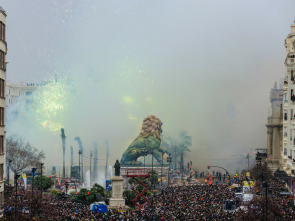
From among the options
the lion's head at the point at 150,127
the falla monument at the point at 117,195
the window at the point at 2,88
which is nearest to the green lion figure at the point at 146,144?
the lion's head at the point at 150,127

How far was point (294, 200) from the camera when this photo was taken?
62.9 metres

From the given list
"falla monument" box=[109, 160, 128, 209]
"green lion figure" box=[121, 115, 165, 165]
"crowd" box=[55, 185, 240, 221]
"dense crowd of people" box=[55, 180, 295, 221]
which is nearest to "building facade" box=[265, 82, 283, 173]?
"green lion figure" box=[121, 115, 165, 165]

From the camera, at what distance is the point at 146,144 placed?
425 feet

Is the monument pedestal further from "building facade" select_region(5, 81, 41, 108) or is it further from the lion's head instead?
"building facade" select_region(5, 81, 41, 108)

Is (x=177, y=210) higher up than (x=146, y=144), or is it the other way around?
(x=146, y=144)

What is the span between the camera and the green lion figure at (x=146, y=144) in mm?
128750

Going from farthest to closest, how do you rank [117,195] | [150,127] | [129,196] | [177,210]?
[150,127] → [129,196] → [117,195] → [177,210]

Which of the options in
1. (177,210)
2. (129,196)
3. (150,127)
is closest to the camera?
(177,210)

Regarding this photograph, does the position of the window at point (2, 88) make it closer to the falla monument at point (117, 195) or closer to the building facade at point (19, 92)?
the falla monument at point (117, 195)

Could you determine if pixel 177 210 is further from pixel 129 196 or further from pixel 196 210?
pixel 129 196

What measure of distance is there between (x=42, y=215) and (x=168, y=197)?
24.5 metres

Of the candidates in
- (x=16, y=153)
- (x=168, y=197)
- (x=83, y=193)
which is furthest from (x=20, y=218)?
(x=16, y=153)

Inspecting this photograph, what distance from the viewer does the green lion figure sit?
128750mm

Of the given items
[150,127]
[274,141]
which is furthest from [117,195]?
[150,127]
